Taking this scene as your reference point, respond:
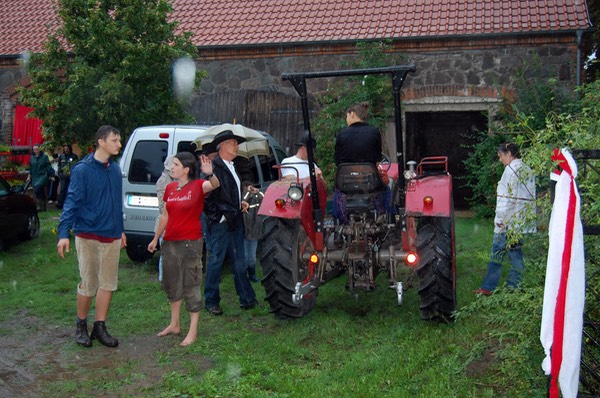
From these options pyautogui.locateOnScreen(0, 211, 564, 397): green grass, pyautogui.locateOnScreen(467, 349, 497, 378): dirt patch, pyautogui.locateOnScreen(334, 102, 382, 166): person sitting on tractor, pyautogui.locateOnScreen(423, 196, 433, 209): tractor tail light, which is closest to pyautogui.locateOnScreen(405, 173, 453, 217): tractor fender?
pyautogui.locateOnScreen(423, 196, 433, 209): tractor tail light

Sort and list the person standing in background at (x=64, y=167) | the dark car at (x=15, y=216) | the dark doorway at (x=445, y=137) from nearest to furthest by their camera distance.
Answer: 1. the dark car at (x=15, y=216)
2. the person standing in background at (x=64, y=167)
3. the dark doorway at (x=445, y=137)

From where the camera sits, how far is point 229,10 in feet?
59.4

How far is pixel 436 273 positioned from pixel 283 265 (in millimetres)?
1418

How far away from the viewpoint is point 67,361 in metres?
6.30

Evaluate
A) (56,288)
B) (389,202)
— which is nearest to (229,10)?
(56,288)

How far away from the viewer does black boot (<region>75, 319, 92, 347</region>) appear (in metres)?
6.71

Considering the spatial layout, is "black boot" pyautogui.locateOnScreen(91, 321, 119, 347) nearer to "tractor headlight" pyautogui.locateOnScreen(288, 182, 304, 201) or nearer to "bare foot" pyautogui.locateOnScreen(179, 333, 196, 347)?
"bare foot" pyautogui.locateOnScreen(179, 333, 196, 347)

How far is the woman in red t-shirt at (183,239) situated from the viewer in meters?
6.88

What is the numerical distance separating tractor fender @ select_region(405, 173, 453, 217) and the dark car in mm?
7080

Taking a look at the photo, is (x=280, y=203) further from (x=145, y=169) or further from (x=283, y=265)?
(x=145, y=169)

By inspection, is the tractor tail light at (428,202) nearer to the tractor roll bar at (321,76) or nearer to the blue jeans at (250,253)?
the tractor roll bar at (321,76)

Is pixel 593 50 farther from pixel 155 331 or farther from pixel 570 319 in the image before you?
pixel 570 319

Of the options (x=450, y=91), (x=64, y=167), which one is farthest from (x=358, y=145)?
(x=64, y=167)

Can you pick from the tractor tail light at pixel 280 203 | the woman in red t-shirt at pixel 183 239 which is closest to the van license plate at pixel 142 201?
the woman in red t-shirt at pixel 183 239
